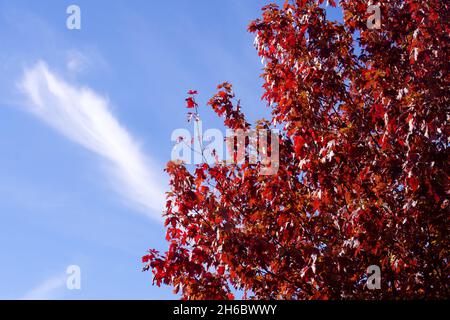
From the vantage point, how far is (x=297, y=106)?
1116cm

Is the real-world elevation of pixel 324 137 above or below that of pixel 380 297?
above

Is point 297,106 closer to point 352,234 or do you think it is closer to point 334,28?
point 334,28

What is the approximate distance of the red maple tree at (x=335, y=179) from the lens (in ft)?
29.5

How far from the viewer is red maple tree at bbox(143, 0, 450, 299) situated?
900 centimetres

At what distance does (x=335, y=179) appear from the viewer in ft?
32.4

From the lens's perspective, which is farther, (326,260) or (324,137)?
(324,137)

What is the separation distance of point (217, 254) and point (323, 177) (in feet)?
7.79

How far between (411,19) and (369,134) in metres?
2.63

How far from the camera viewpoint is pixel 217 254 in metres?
10.4
